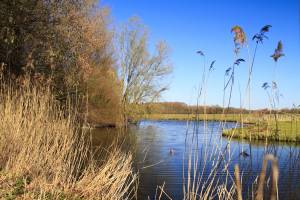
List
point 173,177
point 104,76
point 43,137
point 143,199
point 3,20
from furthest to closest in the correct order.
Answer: point 104,76 < point 173,177 < point 3,20 < point 143,199 < point 43,137

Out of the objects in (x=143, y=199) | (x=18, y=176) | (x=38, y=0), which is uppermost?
(x=38, y=0)

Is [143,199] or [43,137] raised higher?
[43,137]

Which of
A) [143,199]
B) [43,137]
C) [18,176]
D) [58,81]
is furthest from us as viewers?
[58,81]

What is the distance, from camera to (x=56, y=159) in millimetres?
6770

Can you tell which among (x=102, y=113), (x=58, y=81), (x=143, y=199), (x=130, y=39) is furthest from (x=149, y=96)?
(x=143, y=199)

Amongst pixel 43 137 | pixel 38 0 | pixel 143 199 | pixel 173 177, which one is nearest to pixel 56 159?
pixel 43 137

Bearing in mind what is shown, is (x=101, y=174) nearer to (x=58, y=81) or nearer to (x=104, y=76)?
(x=58, y=81)

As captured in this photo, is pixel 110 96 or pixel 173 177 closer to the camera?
pixel 173 177

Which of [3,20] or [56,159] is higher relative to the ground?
[3,20]

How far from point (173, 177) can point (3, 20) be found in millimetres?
6054

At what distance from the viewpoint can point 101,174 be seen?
618cm

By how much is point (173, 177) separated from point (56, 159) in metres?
4.72

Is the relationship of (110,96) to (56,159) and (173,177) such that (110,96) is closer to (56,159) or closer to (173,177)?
(173,177)

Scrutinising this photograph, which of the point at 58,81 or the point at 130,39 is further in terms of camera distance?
the point at 130,39
